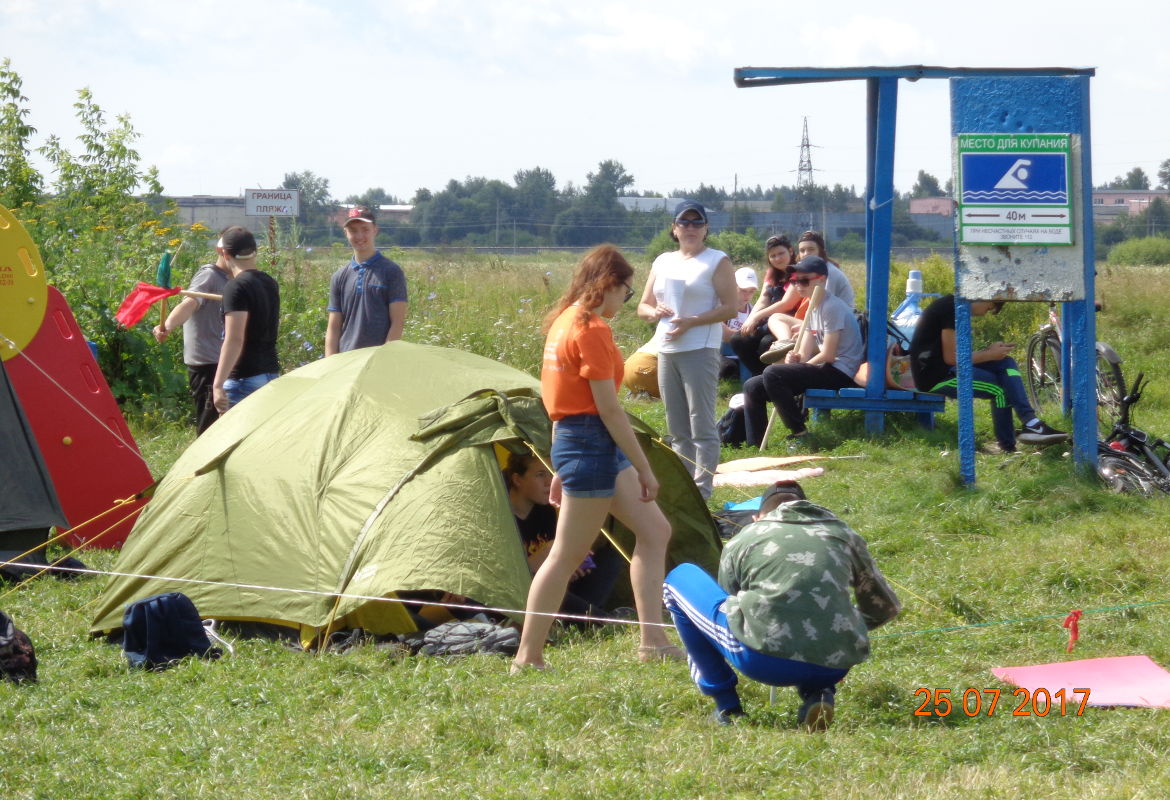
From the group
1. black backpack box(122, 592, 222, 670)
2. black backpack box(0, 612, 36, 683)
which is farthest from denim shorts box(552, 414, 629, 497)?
black backpack box(0, 612, 36, 683)

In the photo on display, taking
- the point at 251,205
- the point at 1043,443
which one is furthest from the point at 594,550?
the point at 251,205

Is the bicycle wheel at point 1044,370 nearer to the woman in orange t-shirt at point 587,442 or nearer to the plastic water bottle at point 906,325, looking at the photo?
the plastic water bottle at point 906,325

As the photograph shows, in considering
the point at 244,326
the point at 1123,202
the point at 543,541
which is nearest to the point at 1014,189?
the point at 543,541

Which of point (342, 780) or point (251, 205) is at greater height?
point (251, 205)

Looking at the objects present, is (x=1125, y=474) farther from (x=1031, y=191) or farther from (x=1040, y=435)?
(x=1031, y=191)

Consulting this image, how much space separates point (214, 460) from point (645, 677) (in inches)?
99.2

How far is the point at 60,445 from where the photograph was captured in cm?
752

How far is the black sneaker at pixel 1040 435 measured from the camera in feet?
25.8

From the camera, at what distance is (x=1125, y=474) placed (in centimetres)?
722

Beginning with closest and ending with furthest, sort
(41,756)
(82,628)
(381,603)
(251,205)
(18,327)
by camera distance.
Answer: (41,756)
(381,603)
(82,628)
(18,327)
(251,205)

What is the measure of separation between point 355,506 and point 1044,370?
700 centimetres

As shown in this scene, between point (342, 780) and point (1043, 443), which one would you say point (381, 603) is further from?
point (1043, 443)
